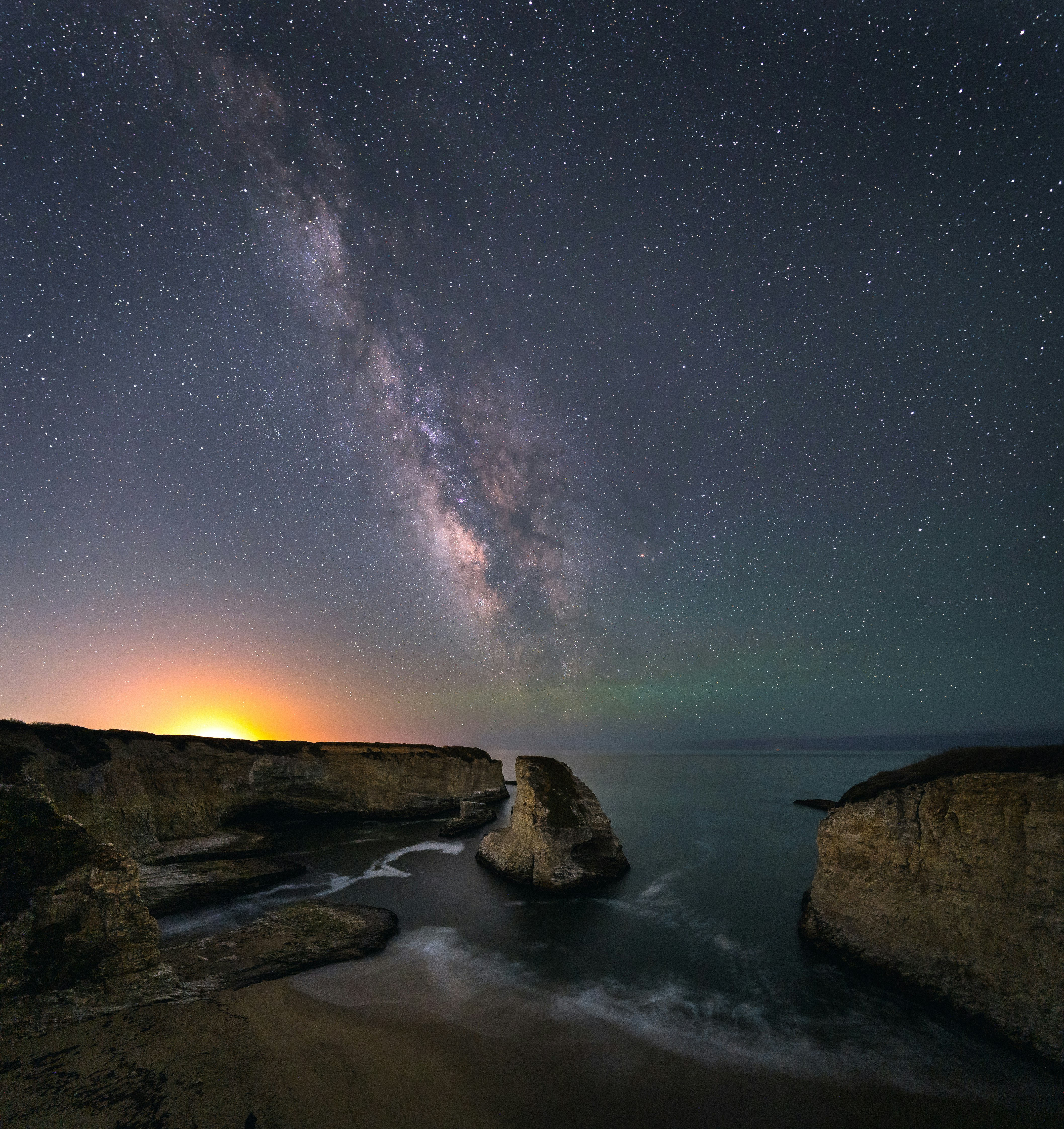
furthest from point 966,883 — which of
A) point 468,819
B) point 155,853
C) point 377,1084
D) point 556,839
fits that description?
point 155,853

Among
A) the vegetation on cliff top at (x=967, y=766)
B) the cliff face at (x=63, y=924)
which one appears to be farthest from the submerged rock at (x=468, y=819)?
the vegetation on cliff top at (x=967, y=766)

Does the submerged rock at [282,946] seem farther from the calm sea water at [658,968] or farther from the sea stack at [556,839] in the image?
the sea stack at [556,839]

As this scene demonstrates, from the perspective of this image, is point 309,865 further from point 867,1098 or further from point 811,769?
point 811,769

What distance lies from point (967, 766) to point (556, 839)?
20.1 meters

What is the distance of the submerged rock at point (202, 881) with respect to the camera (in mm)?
22109

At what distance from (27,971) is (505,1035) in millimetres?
12479

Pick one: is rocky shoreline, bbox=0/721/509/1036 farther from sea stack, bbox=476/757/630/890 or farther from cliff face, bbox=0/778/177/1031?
sea stack, bbox=476/757/630/890

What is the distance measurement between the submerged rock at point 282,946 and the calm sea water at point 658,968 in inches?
33.9

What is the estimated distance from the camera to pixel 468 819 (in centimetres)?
4484

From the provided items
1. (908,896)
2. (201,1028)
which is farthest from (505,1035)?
(908,896)

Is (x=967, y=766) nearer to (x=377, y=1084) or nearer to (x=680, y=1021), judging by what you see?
(x=680, y=1021)

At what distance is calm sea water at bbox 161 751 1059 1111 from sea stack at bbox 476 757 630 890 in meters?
0.91

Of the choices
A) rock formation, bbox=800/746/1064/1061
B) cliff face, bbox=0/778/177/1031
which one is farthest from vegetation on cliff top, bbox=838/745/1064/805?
cliff face, bbox=0/778/177/1031

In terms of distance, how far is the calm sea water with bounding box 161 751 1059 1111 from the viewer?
12.4 m
